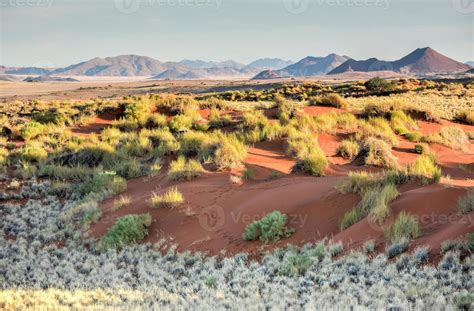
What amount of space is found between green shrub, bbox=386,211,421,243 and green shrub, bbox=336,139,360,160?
8337mm

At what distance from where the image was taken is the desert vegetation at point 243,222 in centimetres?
619

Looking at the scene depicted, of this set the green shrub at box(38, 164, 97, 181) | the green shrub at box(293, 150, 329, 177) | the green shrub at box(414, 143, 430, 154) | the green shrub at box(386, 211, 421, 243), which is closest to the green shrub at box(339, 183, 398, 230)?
the green shrub at box(386, 211, 421, 243)

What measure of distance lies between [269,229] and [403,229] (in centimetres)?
226

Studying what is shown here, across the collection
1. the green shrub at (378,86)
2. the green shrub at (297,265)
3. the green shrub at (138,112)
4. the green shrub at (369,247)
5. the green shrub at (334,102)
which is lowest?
the green shrub at (297,265)

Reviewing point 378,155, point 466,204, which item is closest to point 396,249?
point 466,204

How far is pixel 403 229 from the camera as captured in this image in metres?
7.19

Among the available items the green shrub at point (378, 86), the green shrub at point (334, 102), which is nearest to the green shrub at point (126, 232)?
the green shrub at point (334, 102)

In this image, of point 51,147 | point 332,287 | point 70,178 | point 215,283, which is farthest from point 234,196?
point 51,147

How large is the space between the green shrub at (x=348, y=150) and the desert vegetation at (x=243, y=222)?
45 millimetres

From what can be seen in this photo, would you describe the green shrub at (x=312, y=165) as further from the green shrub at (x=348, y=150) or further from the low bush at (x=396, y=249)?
the low bush at (x=396, y=249)

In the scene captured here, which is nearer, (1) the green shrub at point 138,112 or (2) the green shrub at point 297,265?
(2) the green shrub at point 297,265

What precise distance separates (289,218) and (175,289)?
298 centimetres

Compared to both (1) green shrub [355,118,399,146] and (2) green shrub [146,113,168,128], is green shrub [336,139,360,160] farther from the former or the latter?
(2) green shrub [146,113,168,128]

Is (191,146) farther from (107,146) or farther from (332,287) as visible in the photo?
(332,287)
